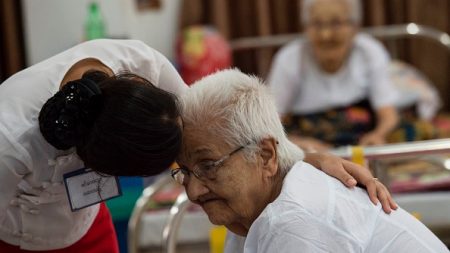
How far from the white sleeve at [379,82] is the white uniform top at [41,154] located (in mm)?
2361

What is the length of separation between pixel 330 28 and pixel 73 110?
283cm

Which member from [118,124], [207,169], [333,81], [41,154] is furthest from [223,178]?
[333,81]

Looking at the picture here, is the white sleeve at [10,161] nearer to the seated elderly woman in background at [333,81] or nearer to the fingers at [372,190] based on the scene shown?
the fingers at [372,190]

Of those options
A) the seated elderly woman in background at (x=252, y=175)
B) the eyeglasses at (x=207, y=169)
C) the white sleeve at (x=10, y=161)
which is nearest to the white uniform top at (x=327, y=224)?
the seated elderly woman in background at (x=252, y=175)

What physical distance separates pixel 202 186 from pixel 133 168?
19 centimetres

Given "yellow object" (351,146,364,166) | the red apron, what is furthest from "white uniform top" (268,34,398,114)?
the red apron

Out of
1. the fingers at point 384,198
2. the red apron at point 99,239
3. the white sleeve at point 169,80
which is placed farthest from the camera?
the red apron at point 99,239

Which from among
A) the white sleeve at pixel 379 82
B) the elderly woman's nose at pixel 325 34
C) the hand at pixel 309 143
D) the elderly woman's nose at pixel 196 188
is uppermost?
the elderly woman's nose at pixel 196 188

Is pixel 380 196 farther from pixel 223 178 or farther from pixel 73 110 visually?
pixel 73 110

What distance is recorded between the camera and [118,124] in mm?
1824

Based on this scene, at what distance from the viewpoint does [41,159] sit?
6.78 feet

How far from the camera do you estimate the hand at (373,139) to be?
14.0 ft

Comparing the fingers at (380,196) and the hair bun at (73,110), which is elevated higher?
the hair bun at (73,110)

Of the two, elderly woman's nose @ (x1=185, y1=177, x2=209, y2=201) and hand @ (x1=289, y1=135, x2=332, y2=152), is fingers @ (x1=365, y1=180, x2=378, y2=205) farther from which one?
hand @ (x1=289, y1=135, x2=332, y2=152)
